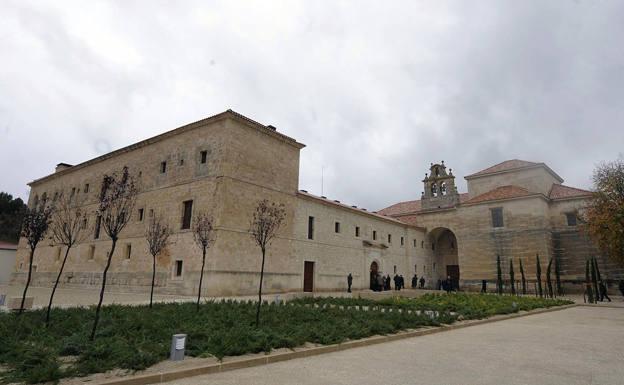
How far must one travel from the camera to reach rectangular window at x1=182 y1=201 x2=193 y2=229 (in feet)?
67.1

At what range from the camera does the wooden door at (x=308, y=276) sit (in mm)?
23562

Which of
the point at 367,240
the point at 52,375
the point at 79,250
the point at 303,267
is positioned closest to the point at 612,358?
the point at 52,375

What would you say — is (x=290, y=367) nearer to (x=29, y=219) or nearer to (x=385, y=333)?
(x=385, y=333)

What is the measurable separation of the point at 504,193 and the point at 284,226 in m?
22.7

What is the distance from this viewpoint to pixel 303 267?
23.4 metres

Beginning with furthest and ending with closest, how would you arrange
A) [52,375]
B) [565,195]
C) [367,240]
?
[565,195], [367,240], [52,375]

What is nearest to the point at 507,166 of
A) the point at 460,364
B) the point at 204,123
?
the point at 204,123

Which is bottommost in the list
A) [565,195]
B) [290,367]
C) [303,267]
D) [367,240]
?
[290,367]

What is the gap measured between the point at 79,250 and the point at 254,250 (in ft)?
50.3

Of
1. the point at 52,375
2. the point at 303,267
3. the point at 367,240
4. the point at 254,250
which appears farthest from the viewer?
the point at 367,240

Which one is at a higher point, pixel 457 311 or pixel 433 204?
pixel 433 204

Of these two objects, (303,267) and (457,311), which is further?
(303,267)

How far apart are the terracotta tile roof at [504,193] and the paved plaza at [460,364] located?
26240 mm

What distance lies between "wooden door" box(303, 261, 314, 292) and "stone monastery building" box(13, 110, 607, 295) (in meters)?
0.09
